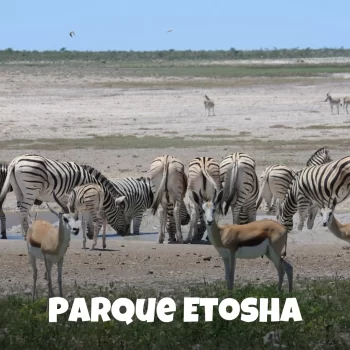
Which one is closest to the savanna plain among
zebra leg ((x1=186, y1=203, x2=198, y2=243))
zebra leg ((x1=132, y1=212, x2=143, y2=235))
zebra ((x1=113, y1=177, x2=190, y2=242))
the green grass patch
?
the green grass patch

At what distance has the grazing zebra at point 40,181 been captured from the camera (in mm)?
17500

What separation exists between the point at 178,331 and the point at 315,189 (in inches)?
322

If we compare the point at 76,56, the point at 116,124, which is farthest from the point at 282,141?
the point at 76,56

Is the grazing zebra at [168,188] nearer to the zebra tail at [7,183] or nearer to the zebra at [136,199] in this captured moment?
the zebra at [136,199]

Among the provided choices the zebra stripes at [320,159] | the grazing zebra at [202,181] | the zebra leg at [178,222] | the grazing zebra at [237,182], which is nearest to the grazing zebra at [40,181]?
the zebra leg at [178,222]

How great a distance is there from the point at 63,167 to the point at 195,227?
235cm

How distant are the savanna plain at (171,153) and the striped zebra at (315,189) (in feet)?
1.55

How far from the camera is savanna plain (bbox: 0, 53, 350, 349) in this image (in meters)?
9.78

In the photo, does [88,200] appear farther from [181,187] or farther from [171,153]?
[171,153]

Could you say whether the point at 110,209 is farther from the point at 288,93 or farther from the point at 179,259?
the point at 288,93

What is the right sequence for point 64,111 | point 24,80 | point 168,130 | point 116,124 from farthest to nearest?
point 24,80
point 64,111
point 116,124
point 168,130

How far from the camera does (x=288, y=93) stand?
54.7 m

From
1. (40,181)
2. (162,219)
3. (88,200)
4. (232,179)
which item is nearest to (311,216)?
(232,179)

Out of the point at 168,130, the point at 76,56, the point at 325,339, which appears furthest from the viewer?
the point at 76,56
